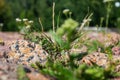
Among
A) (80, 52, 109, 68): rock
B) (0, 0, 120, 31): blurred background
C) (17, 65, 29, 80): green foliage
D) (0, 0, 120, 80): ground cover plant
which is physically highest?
(17, 65, 29, 80): green foliage

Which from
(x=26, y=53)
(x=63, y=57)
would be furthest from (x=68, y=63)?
(x=26, y=53)

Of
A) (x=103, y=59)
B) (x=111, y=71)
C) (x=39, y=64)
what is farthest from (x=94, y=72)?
(x=103, y=59)

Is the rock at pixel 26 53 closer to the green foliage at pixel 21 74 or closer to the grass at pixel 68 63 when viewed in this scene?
the grass at pixel 68 63

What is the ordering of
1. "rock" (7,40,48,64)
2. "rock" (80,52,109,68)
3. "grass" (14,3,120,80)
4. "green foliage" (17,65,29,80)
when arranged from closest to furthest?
"green foliage" (17,65,29,80), "grass" (14,3,120,80), "rock" (7,40,48,64), "rock" (80,52,109,68)

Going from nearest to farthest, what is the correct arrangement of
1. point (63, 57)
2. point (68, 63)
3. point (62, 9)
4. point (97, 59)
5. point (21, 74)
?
point (21, 74) → point (68, 63) → point (63, 57) → point (97, 59) → point (62, 9)

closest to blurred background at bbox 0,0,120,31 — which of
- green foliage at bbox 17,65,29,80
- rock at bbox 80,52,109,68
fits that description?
rock at bbox 80,52,109,68

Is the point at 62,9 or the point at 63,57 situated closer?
the point at 63,57

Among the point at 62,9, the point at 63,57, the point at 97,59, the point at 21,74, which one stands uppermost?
the point at 21,74

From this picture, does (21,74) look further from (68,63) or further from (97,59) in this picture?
(97,59)

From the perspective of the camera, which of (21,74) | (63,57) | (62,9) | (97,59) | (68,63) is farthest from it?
(62,9)

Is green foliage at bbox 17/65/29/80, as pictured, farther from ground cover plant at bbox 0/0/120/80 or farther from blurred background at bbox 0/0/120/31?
blurred background at bbox 0/0/120/31

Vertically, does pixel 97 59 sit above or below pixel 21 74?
below
